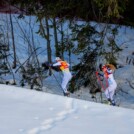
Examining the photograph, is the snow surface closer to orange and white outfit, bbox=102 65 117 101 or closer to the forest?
orange and white outfit, bbox=102 65 117 101

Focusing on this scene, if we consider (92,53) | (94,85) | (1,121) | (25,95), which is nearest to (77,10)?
(92,53)

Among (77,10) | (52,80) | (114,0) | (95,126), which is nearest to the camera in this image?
(95,126)

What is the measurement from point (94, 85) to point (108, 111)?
6.02 metres

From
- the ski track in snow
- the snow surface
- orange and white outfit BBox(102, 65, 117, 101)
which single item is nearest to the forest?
orange and white outfit BBox(102, 65, 117, 101)

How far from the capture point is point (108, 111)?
3.66 meters

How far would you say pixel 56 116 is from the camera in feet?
11.8

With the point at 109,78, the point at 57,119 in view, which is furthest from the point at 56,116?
the point at 109,78

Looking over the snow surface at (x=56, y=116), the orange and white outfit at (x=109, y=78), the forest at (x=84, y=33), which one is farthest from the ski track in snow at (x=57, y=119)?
the forest at (x=84, y=33)

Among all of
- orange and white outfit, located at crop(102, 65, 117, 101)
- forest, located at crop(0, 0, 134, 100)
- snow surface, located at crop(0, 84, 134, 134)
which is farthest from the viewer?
forest, located at crop(0, 0, 134, 100)

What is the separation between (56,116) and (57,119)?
73mm

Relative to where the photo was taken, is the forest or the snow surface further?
the forest

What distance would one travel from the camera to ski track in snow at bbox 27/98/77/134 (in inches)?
130

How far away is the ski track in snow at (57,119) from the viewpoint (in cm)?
329

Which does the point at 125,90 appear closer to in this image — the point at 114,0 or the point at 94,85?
the point at 94,85
